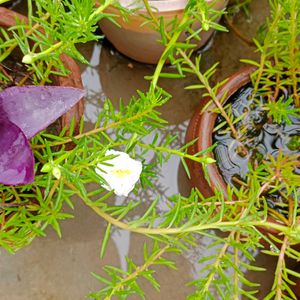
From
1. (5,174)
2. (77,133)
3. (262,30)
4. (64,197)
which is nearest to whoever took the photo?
(5,174)

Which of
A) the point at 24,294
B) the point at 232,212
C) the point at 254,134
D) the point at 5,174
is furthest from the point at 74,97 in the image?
the point at 24,294

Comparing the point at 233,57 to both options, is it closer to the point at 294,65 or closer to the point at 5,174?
the point at 294,65

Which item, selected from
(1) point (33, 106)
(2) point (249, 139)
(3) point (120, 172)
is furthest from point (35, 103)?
(2) point (249, 139)

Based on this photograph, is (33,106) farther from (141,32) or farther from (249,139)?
(249,139)

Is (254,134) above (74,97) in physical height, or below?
below

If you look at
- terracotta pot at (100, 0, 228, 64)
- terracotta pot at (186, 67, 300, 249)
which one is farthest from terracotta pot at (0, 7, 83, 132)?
terracotta pot at (186, 67, 300, 249)
